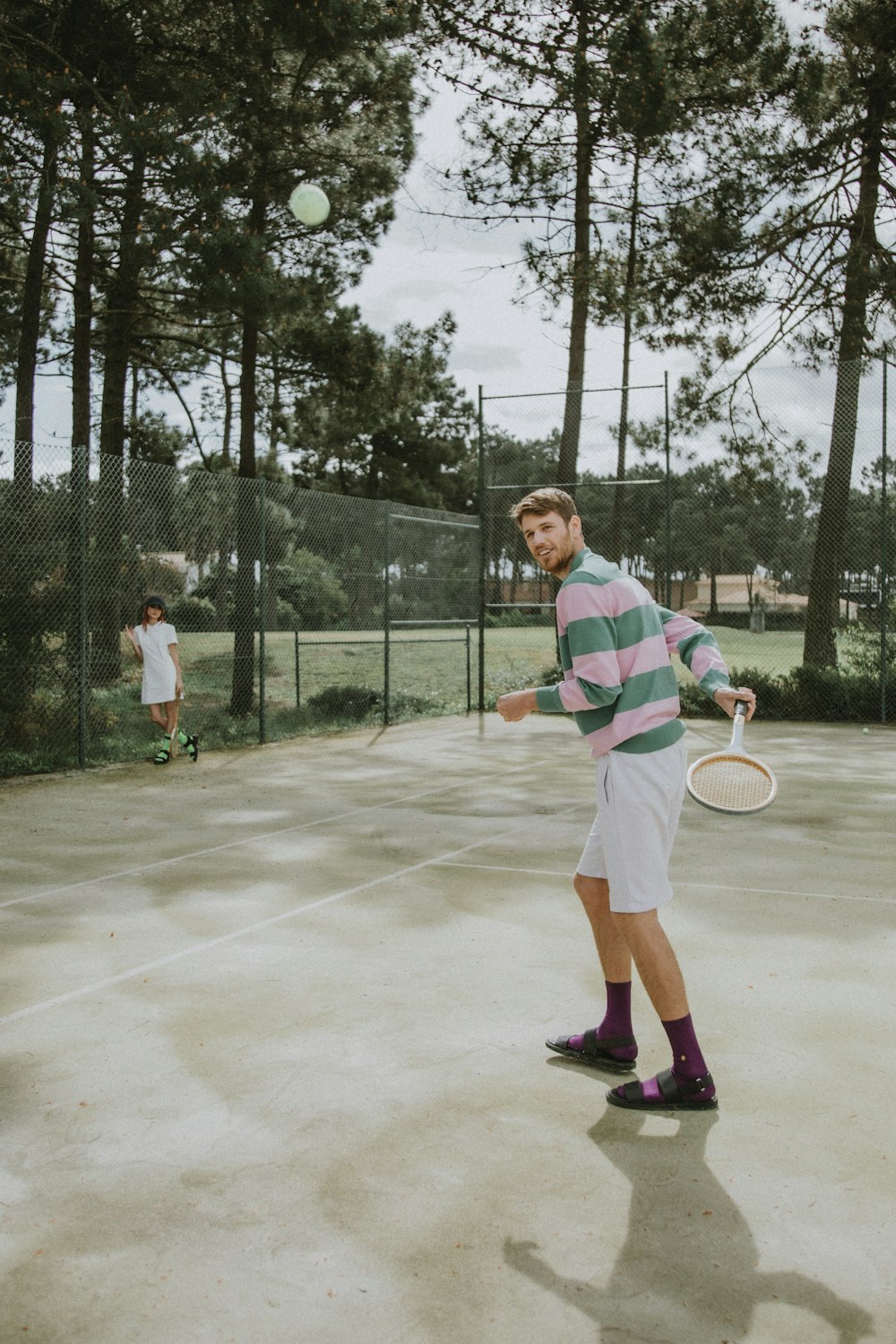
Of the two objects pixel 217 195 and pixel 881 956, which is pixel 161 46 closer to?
pixel 217 195

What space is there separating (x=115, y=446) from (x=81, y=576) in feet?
24.9

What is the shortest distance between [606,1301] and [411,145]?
1752 centimetres

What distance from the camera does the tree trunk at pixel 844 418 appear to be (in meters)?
16.2

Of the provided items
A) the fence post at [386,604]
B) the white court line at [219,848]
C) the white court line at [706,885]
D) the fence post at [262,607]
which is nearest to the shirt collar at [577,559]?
the white court line at [706,885]

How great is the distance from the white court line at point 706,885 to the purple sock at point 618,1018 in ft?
7.68

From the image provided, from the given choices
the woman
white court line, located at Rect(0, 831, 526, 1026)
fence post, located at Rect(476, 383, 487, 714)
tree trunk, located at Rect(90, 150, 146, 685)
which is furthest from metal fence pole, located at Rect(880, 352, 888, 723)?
white court line, located at Rect(0, 831, 526, 1026)

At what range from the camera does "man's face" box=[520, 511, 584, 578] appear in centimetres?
358

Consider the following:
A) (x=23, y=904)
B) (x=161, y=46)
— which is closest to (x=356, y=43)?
(x=161, y=46)

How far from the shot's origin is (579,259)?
18.6m

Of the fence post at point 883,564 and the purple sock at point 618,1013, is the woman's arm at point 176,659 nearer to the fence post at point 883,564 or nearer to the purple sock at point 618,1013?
the purple sock at point 618,1013

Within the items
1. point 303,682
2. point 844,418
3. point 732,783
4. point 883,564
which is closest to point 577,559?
point 732,783

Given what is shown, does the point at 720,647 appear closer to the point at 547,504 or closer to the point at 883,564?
the point at 883,564

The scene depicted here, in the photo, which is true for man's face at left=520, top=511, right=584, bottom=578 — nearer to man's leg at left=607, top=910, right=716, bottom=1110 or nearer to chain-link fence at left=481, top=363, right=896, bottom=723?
man's leg at left=607, top=910, right=716, bottom=1110

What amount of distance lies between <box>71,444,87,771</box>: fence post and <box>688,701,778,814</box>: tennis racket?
748 centimetres
